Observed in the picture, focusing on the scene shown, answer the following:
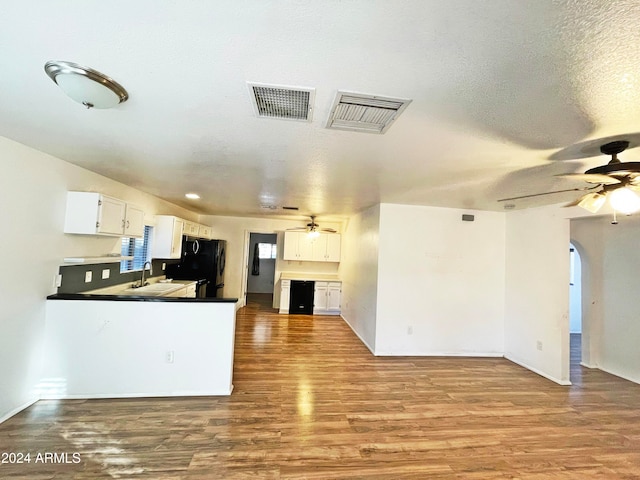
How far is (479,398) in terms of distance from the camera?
3.10m

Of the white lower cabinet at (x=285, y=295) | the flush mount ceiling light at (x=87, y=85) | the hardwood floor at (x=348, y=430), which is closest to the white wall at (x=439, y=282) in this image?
the hardwood floor at (x=348, y=430)

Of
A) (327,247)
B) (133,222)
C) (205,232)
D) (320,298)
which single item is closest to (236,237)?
(205,232)

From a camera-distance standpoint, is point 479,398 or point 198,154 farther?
point 479,398

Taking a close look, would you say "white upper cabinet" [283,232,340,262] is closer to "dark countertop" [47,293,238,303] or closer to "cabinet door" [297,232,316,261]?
"cabinet door" [297,232,316,261]

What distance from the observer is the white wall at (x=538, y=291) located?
3662mm

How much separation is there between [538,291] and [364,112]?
398cm

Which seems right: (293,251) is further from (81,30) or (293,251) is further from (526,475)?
(81,30)

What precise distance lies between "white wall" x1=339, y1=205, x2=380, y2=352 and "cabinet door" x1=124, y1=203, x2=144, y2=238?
3.37m

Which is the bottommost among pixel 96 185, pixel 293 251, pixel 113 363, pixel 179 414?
pixel 179 414

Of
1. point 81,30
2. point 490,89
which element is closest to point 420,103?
point 490,89

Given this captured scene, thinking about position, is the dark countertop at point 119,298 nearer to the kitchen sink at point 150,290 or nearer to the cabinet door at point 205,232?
the kitchen sink at point 150,290

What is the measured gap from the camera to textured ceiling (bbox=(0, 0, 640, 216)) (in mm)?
932

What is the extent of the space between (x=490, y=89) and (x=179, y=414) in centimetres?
330

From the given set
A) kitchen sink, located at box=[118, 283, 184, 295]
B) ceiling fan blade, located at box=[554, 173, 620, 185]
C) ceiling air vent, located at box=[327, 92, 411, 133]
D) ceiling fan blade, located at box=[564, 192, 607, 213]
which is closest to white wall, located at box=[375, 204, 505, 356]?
ceiling fan blade, located at box=[564, 192, 607, 213]
